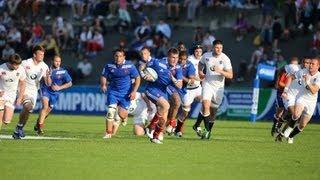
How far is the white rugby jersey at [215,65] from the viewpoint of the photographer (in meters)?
23.9

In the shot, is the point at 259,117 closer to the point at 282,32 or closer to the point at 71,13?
the point at 282,32

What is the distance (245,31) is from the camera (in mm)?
42500

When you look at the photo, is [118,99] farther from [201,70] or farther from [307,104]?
[307,104]

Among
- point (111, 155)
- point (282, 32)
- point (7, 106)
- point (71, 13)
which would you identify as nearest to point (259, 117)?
point (282, 32)

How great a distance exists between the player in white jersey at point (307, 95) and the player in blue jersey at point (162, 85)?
9.17 ft

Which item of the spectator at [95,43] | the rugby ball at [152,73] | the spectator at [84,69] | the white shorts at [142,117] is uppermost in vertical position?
the rugby ball at [152,73]

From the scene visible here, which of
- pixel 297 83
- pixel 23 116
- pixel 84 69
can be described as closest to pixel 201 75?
pixel 297 83

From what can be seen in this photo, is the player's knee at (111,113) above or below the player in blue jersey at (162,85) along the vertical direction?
below

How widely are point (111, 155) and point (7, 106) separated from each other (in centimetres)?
418

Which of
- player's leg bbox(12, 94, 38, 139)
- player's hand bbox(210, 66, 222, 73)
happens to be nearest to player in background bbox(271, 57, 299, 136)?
player's hand bbox(210, 66, 222, 73)

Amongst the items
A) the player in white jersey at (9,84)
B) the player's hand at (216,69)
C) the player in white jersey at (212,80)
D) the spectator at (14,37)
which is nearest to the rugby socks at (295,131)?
the player in white jersey at (212,80)

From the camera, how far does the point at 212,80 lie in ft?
79.1

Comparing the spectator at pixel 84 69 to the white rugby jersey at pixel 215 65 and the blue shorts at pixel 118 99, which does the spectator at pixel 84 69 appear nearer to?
the white rugby jersey at pixel 215 65

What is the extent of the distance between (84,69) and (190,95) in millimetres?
16564
